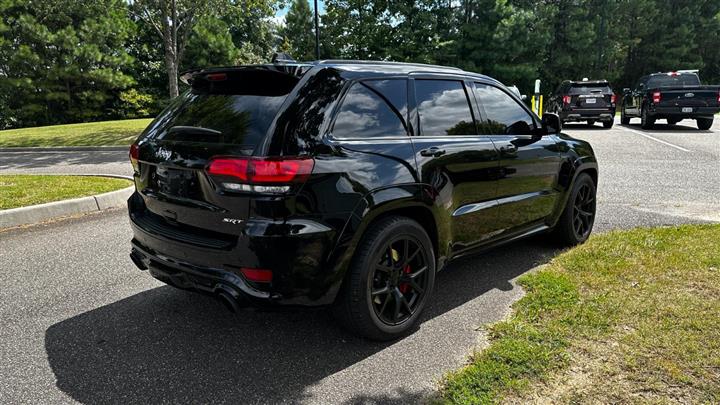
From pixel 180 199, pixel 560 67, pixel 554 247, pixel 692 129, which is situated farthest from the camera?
pixel 560 67

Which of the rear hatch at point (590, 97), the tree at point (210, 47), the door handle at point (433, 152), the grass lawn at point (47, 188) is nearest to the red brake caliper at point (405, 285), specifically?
the door handle at point (433, 152)

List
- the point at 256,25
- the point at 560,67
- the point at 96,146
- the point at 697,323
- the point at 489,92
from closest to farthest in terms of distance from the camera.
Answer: the point at 697,323 → the point at 489,92 → the point at 96,146 → the point at 560,67 → the point at 256,25

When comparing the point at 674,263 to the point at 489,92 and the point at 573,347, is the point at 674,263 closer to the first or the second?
the point at 573,347

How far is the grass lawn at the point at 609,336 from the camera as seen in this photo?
2561 millimetres

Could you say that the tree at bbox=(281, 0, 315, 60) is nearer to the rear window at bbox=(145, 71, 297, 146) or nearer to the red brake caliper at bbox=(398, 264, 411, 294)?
the rear window at bbox=(145, 71, 297, 146)

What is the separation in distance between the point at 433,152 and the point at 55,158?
1276cm

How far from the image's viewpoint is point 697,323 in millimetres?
3176

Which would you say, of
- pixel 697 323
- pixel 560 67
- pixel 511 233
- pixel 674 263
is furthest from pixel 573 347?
pixel 560 67

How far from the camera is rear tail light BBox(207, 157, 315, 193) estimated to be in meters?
2.57

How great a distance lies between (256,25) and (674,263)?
145ft

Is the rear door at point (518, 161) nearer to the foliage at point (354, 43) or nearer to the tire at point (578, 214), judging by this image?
the tire at point (578, 214)

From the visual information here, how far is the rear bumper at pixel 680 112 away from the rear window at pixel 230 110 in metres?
17.2

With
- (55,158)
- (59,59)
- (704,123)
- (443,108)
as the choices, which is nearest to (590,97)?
(704,123)

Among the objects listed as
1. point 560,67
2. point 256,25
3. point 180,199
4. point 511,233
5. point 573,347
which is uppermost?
point 256,25
